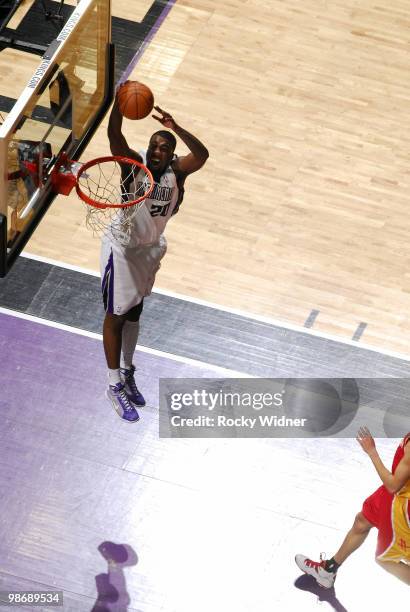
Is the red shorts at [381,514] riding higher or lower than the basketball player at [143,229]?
lower

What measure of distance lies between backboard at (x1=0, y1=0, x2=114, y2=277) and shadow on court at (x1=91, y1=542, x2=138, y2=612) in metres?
1.93

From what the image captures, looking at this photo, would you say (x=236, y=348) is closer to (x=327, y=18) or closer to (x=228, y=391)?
(x=228, y=391)

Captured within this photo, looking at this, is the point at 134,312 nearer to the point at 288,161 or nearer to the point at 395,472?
the point at 395,472

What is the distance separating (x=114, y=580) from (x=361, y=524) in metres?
1.61

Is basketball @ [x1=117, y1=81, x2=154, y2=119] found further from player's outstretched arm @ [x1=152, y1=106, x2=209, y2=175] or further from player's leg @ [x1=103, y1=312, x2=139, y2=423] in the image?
player's leg @ [x1=103, y1=312, x2=139, y2=423]

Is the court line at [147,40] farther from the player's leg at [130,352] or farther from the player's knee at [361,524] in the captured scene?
the player's knee at [361,524]

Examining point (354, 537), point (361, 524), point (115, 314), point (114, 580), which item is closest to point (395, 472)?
point (361, 524)

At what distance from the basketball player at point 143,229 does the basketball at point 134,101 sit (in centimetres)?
5

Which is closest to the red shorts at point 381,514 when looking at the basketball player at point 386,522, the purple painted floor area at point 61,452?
the basketball player at point 386,522

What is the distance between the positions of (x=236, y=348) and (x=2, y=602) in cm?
262

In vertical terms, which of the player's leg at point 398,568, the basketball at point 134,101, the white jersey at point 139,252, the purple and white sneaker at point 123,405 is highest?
the basketball at point 134,101

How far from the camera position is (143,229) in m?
7.46

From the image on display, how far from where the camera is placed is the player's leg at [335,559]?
7141 millimetres

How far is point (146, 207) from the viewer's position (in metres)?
7.41
